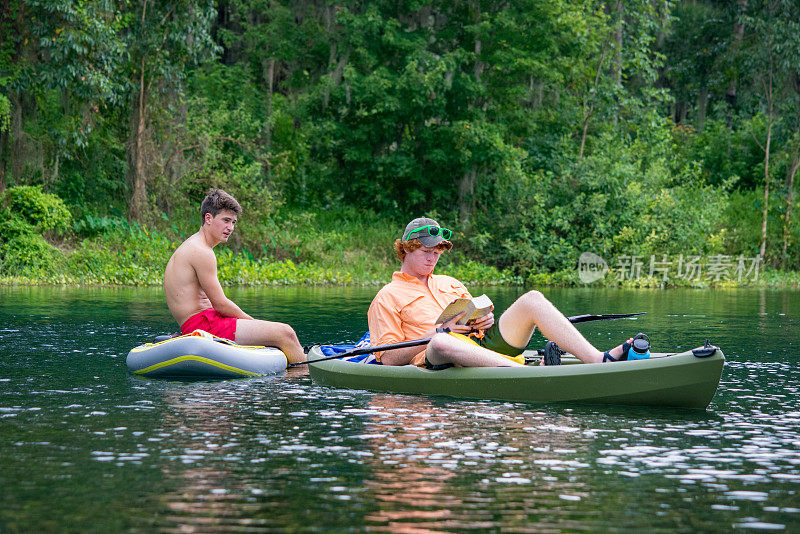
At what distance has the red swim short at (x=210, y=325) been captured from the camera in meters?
9.73

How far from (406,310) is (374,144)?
22104mm

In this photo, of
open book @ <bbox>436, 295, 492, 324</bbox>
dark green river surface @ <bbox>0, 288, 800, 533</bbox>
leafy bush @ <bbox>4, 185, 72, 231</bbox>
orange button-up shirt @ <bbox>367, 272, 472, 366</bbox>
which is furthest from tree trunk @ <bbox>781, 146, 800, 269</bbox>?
open book @ <bbox>436, 295, 492, 324</bbox>

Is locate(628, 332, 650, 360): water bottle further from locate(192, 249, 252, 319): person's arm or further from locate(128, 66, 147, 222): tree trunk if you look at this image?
locate(128, 66, 147, 222): tree trunk

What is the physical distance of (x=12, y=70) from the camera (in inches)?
925

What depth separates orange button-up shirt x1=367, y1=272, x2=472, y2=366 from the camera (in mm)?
8000

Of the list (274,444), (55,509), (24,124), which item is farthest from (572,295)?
(55,509)

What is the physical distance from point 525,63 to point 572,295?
26.9ft

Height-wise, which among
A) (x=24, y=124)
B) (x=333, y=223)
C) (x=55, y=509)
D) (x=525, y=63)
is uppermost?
(x=525, y=63)

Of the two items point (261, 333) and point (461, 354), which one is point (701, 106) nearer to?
point (261, 333)

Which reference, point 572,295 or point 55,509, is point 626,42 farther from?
point 55,509

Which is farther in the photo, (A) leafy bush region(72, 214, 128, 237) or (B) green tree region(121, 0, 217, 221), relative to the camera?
(A) leafy bush region(72, 214, 128, 237)

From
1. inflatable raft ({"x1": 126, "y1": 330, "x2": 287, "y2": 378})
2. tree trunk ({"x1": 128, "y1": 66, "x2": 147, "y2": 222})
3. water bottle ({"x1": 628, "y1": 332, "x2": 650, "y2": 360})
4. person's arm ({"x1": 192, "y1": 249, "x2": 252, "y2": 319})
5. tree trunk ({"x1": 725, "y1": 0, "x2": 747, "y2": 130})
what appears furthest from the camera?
tree trunk ({"x1": 725, "y1": 0, "x2": 747, "y2": 130})

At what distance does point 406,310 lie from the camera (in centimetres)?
802

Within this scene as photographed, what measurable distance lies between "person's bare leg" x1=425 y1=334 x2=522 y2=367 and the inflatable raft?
7.05 ft
